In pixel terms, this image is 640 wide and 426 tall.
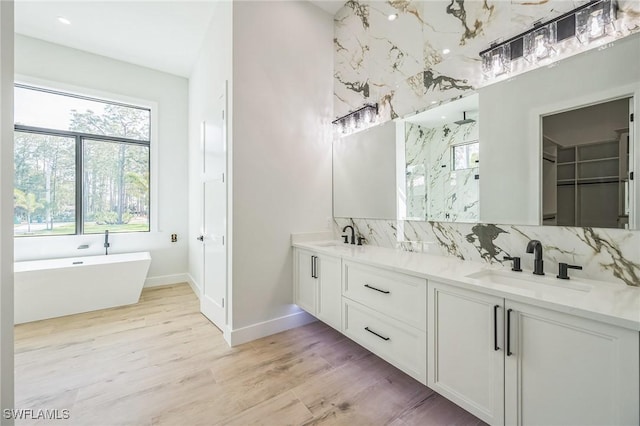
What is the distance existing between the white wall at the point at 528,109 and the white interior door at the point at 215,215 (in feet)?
7.15

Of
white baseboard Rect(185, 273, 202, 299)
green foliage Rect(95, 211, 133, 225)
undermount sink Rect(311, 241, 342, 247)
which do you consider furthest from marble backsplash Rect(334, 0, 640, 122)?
green foliage Rect(95, 211, 133, 225)

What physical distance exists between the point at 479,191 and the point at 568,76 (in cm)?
75

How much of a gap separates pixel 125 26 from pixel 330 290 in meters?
3.94

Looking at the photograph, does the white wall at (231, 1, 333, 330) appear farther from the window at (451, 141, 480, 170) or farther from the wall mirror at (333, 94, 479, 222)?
the window at (451, 141, 480, 170)

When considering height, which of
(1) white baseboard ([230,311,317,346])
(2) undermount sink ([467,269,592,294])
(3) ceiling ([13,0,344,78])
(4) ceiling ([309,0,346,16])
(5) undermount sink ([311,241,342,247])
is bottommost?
(1) white baseboard ([230,311,317,346])

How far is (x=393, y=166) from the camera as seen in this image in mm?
2453

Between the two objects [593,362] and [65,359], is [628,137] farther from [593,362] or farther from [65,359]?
[65,359]

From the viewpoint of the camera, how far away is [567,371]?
1.03 m

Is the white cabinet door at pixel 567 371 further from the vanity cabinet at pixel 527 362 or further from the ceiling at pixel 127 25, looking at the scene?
the ceiling at pixel 127 25

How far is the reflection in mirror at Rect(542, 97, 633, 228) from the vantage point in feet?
4.18

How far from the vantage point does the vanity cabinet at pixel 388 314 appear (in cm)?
156

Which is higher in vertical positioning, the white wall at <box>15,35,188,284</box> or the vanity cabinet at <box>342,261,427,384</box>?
the white wall at <box>15,35,188,284</box>

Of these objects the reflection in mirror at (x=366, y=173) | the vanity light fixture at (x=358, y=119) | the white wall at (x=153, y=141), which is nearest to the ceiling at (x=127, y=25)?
the white wall at (x=153, y=141)

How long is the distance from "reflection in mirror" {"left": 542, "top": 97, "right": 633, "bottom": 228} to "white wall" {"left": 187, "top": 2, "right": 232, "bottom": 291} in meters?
2.57
